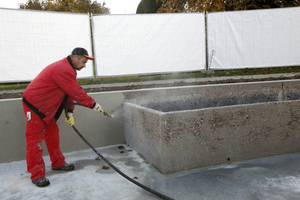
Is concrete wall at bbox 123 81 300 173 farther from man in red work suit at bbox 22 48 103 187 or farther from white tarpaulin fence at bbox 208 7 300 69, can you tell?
white tarpaulin fence at bbox 208 7 300 69

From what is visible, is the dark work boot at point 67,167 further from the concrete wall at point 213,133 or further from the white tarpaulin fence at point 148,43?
the white tarpaulin fence at point 148,43

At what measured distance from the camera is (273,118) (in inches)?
127

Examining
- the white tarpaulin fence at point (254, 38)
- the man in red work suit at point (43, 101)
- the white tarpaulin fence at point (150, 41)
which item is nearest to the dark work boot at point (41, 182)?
the man in red work suit at point (43, 101)

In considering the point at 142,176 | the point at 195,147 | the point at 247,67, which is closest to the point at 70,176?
the point at 142,176

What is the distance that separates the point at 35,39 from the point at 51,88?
9.80ft

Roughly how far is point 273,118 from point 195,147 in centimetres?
120

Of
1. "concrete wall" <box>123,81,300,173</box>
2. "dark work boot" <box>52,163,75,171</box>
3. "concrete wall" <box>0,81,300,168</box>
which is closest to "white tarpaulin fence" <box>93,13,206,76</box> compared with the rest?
"concrete wall" <box>0,81,300,168</box>

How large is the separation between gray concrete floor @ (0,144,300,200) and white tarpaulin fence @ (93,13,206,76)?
3.21 m

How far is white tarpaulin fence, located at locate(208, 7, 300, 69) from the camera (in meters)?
6.59

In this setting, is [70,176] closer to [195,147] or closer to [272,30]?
[195,147]

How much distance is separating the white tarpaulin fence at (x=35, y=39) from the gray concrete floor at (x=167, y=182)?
2553 millimetres

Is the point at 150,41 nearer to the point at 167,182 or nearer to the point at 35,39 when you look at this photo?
the point at 35,39

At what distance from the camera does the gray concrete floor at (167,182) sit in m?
2.41

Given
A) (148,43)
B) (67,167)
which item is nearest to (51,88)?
(67,167)
